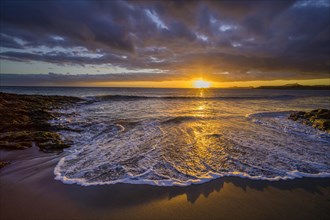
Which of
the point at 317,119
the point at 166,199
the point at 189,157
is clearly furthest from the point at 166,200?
the point at 317,119

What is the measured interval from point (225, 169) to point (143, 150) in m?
3.06

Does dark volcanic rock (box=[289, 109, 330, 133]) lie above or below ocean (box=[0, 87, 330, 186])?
above

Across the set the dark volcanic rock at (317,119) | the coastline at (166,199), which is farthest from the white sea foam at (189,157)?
the dark volcanic rock at (317,119)

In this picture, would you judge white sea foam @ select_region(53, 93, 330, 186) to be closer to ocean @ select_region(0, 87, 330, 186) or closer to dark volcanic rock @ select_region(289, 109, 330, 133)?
ocean @ select_region(0, 87, 330, 186)

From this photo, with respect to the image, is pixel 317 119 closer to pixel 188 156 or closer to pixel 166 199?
pixel 188 156

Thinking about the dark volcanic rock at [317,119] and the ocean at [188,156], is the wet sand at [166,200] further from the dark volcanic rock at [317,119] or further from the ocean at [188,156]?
the dark volcanic rock at [317,119]

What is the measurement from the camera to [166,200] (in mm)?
3688

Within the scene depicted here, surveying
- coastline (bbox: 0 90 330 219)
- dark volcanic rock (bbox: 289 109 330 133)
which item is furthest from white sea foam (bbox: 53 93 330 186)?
dark volcanic rock (bbox: 289 109 330 133)

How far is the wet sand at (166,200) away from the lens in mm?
3258

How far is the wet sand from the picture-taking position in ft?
10.7

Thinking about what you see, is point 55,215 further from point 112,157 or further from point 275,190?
point 275,190

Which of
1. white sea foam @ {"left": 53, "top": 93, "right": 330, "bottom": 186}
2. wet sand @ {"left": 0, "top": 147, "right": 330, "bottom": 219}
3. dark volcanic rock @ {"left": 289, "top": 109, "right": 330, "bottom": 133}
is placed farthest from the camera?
dark volcanic rock @ {"left": 289, "top": 109, "right": 330, "bottom": 133}

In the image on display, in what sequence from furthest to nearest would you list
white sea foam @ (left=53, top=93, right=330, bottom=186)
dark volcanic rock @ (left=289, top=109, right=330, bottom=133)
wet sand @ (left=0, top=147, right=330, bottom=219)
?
dark volcanic rock @ (left=289, top=109, right=330, bottom=133)
white sea foam @ (left=53, top=93, right=330, bottom=186)
wet sand @ (left=0, top=147, right=330, bottom=219)

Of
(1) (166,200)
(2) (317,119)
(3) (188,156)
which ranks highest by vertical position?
(2) (317,119)
